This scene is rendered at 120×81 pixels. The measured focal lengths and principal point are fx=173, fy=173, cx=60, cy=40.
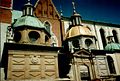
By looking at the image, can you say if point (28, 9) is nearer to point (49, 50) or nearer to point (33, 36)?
point (33, 36)

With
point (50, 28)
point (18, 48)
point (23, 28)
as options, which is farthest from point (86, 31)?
point (18, 48)

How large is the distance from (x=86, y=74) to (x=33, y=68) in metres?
6.64

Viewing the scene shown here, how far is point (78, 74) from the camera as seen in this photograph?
1888cm

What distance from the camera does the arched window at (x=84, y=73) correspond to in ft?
62.8

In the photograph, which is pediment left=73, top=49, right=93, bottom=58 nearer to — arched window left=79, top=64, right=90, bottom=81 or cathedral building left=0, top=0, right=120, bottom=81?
cathedral building left=0, top=0, right=120, bottom=81

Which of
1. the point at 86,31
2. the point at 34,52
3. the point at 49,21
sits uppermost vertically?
the point at 49,21

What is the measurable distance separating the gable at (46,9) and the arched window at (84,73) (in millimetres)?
9720

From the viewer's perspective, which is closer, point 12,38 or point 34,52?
point 34,52

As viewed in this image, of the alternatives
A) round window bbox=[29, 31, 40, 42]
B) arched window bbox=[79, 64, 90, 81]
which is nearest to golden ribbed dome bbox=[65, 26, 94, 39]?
arched window bbox=[79, 64, 90, 81]

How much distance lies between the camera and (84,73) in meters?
19.3

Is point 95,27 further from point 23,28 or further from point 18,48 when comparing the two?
point 18,48

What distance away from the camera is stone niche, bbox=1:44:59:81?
49.2 ft

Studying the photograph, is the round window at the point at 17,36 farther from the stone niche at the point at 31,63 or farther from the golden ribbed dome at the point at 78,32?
the golden ribbed dome at the point at 78,32

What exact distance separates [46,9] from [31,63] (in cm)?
1220
